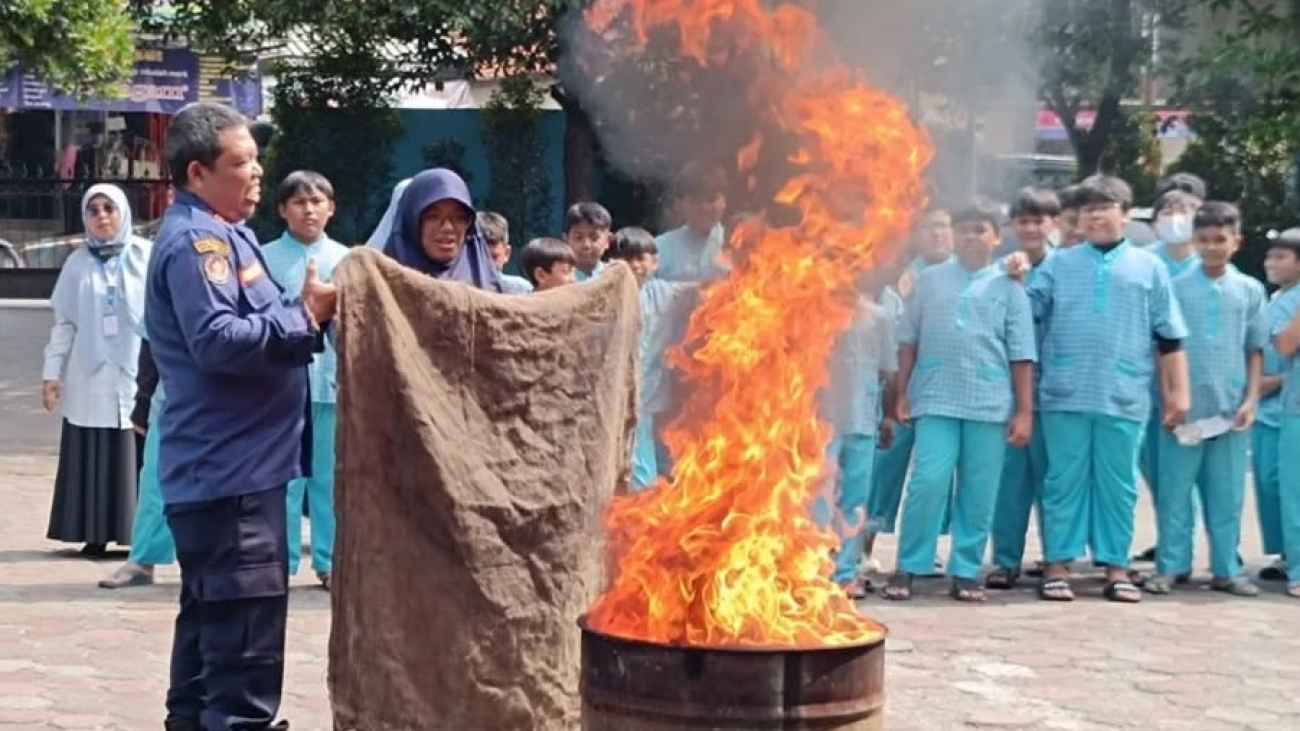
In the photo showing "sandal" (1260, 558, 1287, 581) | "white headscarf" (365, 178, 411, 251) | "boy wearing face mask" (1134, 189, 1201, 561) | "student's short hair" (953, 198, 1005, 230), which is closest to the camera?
"white headscarf" (365, 178, 411, 251)

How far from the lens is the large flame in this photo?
192 inches

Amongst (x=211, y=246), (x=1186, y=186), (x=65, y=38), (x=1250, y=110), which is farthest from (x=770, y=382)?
(x=1250, y=110)

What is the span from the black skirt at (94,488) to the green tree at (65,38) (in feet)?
13.3

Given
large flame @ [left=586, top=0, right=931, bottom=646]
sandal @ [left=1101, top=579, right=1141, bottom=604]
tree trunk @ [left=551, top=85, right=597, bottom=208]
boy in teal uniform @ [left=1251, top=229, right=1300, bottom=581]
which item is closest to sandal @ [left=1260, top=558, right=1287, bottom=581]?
boy in teal uniform @ [left=1251, top=229, right=1300, bottom=581]

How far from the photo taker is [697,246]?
9609mm

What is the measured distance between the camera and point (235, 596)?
526cm

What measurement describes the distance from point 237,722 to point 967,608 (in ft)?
14.8

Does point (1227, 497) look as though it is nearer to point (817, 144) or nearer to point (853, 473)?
point (853, 473)

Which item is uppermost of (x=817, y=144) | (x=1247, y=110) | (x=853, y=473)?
(x=1247, y=110)

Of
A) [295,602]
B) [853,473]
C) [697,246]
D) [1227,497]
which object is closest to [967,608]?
[853,473]

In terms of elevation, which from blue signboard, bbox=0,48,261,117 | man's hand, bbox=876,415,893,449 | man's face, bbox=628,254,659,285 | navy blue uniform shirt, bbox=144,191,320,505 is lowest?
man's hand, bbox=876,415,893,449

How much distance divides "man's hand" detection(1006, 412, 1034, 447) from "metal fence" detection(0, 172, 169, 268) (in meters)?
18.2

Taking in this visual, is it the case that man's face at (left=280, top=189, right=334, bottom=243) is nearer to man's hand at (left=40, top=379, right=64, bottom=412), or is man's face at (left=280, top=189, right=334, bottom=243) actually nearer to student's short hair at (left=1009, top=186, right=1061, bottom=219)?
man's hand at (left=40, top=379, right=64, bottom=412)

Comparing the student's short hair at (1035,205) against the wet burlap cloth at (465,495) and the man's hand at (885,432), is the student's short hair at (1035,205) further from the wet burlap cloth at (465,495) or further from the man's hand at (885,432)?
the wet burlap cloth at (465,495)
